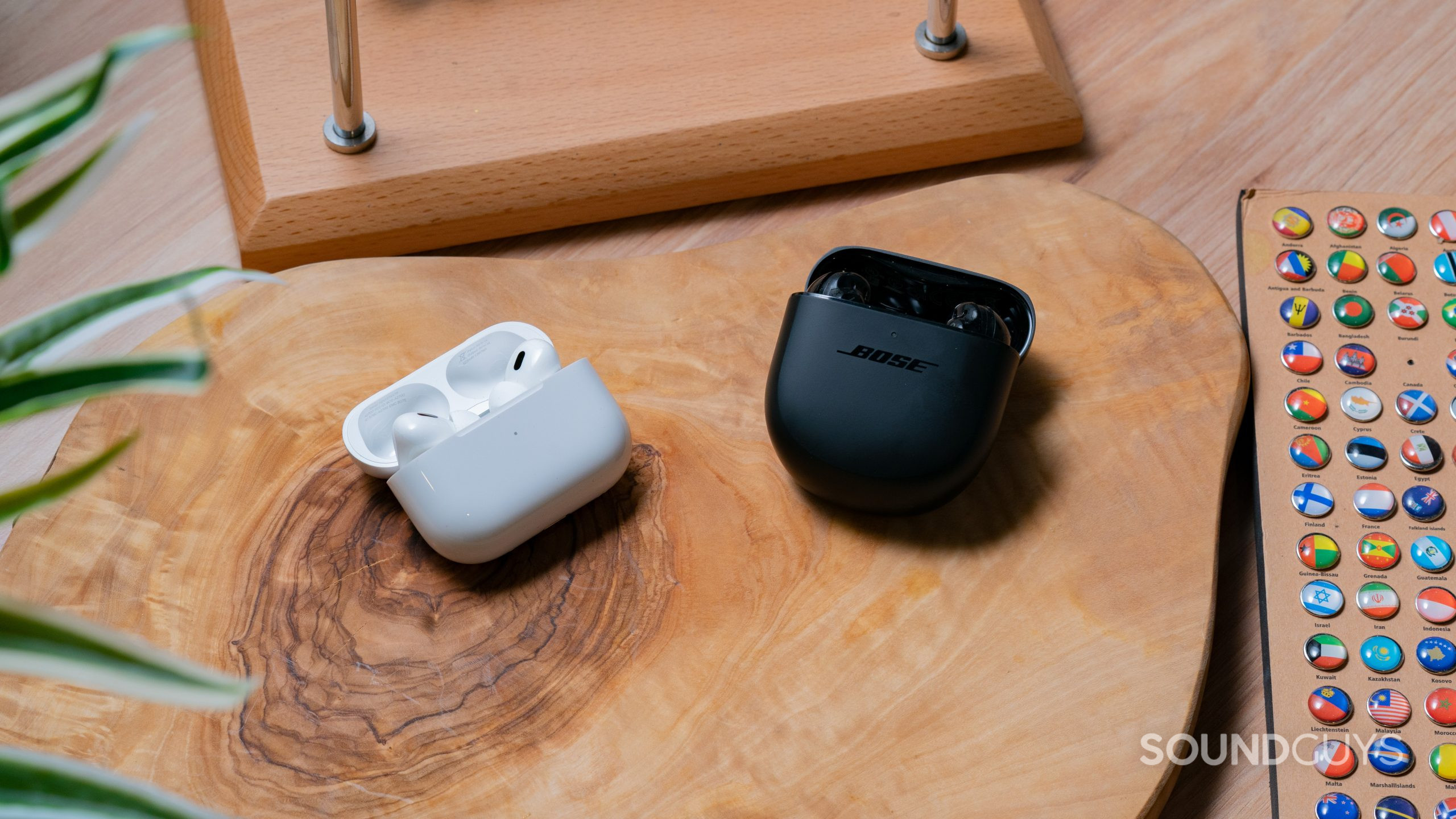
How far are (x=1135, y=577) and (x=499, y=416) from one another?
0.28 metres

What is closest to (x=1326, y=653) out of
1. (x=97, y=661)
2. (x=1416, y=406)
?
(x=1416, y=406)

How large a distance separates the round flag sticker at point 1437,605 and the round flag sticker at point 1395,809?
80 millimetres

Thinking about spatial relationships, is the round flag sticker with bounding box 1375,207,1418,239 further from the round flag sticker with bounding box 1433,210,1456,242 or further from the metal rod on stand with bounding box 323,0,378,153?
the metal rod on stand with bounding box 323,0,378,153

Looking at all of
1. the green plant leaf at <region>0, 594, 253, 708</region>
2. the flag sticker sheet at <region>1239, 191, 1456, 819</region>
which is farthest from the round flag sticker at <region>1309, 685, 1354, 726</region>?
the green plant leaf at <region>0, 594, 253, 708</region>

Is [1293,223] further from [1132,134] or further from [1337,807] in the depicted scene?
[1337,807]

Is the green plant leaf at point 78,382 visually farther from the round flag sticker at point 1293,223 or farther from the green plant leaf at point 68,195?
the round flag sticker at point 1293,223

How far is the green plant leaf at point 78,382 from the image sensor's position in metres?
0.24

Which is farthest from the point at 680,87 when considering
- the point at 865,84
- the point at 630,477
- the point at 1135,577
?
the point at 1135,577

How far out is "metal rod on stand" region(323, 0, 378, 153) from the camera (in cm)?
53

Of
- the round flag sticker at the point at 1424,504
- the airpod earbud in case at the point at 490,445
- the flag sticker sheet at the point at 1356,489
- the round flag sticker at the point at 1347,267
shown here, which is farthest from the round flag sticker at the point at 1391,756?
the airpod earbud in case at the point at 490,445

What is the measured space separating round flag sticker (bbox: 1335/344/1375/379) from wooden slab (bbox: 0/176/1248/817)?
0.05 metres

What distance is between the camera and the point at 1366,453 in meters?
0.54

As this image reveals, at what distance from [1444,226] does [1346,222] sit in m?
0.05

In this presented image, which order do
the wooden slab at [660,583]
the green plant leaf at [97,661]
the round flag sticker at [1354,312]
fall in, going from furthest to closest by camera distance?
1. the round flag sticker at [1354,312]
2. the wooden slab at [660,583]
3. the green plant leaf at [97,661]
